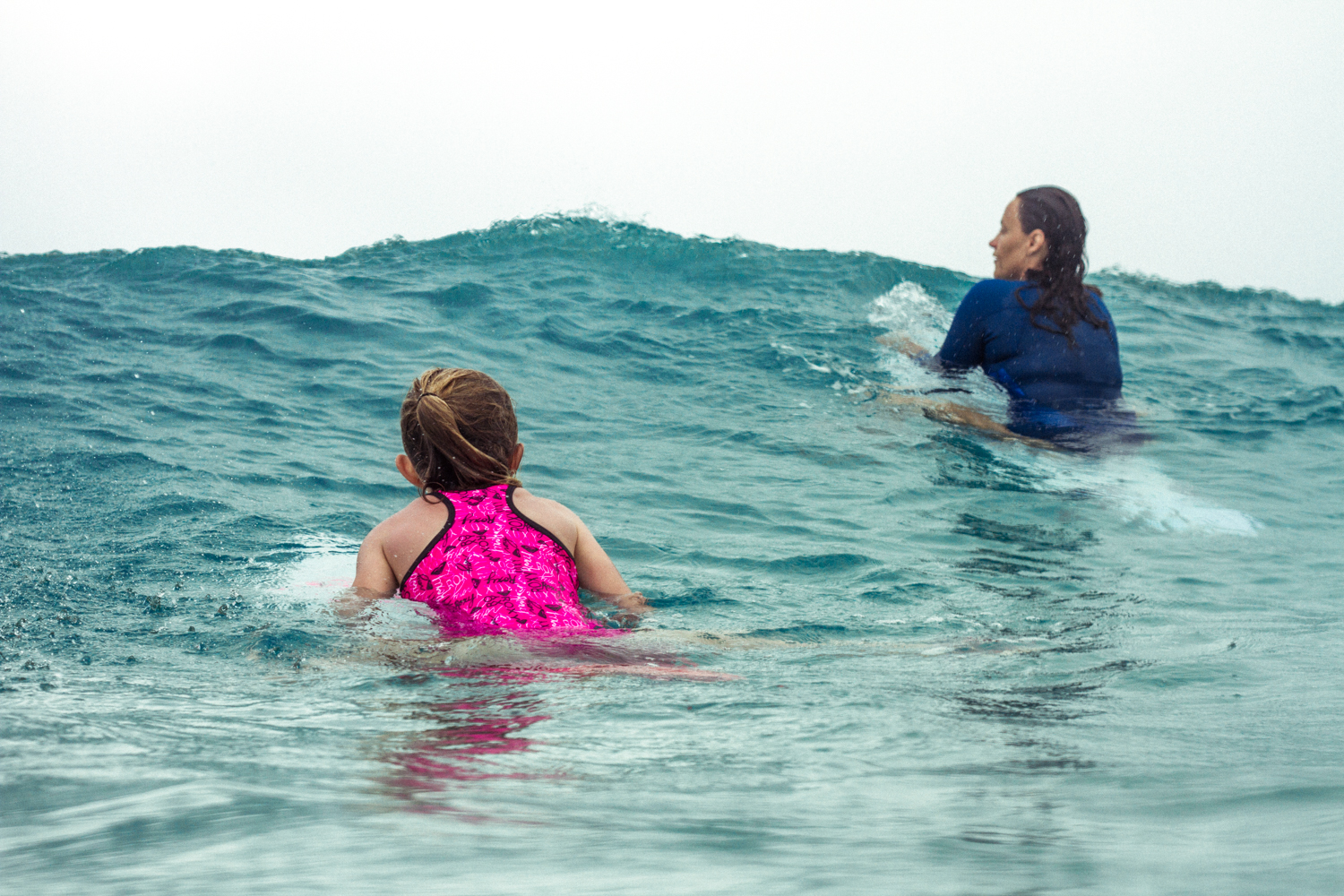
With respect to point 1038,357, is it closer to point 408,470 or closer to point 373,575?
point 408,470

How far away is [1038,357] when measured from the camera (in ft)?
14.7

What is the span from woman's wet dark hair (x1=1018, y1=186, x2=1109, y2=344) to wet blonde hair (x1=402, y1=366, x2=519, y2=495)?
275cm

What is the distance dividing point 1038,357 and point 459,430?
2.85 meters

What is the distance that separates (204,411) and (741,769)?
449 centimetres

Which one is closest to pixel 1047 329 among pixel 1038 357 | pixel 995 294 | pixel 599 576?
pixel 1038 357

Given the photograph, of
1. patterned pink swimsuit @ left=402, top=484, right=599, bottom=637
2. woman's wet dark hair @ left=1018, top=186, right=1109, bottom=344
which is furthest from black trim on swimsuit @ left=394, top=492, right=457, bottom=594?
woman's wet dark hair @ left=1018, top=186, right=1109, bottom=344

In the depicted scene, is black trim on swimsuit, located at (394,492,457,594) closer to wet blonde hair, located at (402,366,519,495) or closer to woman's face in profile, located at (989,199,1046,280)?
wet blonde hair, located at (402,366,519,495)

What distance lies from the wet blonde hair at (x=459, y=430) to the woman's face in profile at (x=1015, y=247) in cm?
281

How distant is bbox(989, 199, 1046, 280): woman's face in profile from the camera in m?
4.50

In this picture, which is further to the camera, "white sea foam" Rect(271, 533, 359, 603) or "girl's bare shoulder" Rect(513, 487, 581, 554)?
"white sea foam" Rect(271, 533, 359, 603)

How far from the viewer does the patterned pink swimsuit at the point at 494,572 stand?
8.00 ft

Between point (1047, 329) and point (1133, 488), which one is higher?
point (1047, 329)

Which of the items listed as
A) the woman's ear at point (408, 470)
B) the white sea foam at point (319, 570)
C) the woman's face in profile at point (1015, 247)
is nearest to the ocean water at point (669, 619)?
the white sea foam at point (319, 570)

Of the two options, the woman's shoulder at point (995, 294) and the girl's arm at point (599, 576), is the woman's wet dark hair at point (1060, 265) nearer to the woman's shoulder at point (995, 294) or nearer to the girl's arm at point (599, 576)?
the woman's shoulder at point (995, 294)
